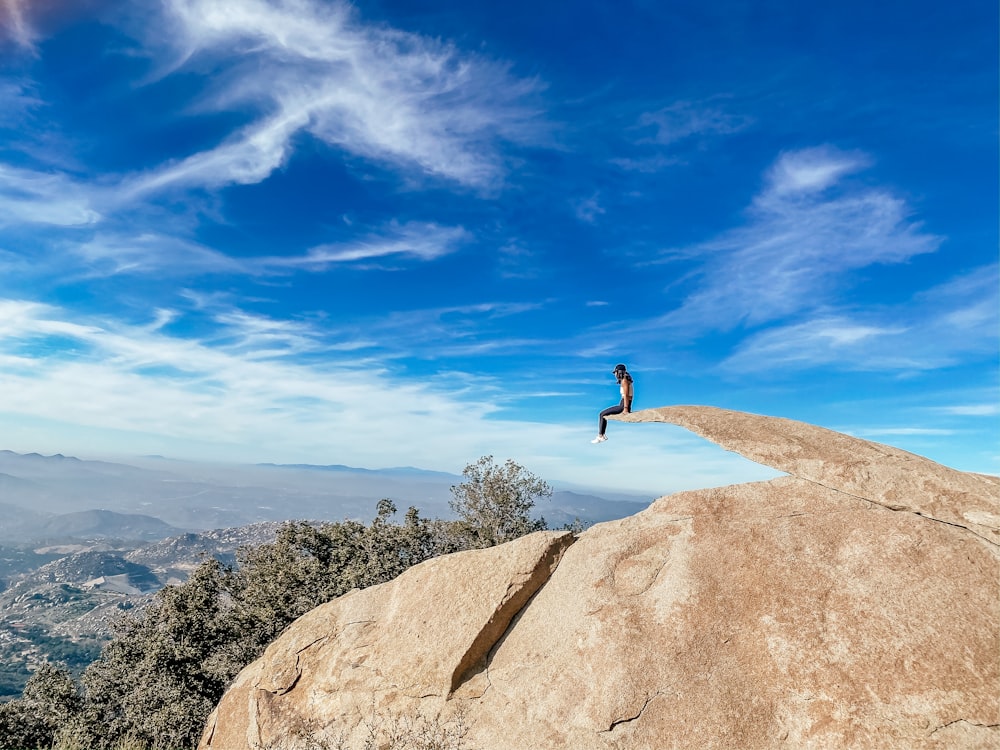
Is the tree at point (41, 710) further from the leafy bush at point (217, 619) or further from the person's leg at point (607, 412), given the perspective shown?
the person's leg at point (607, 412)

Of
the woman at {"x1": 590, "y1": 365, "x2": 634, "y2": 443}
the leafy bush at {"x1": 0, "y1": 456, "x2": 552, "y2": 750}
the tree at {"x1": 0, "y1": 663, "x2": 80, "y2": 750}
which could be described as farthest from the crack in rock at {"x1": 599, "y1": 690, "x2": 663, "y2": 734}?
the tree at {"x1": 0, "y1": 663, "x2": 80, "y2": 750}

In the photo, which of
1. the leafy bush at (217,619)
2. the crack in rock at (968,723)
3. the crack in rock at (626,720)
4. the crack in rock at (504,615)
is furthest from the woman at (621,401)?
the leafy bush at (217,619)

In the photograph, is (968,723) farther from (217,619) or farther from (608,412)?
(217,619)

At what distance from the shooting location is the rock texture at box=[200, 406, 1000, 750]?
12.8 meters

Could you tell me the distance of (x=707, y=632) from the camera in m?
14.6

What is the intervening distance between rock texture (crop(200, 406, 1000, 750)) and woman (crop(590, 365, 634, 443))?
899mm

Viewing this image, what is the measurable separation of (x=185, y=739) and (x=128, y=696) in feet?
22.9

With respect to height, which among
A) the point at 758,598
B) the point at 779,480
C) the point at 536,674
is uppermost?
the point at 779,480

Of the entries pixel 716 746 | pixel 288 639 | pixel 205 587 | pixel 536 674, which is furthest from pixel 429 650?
pixel 205 587

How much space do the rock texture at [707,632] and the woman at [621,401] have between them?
90 centimetres

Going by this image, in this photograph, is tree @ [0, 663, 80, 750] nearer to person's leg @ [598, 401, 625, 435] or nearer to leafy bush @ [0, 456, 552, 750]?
leafy bush @ [0, 456, 552, 750]

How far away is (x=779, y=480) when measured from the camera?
18078 millimetres

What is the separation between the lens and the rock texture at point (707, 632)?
12.8m

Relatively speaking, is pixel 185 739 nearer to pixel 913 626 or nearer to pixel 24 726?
pixel 24 726
